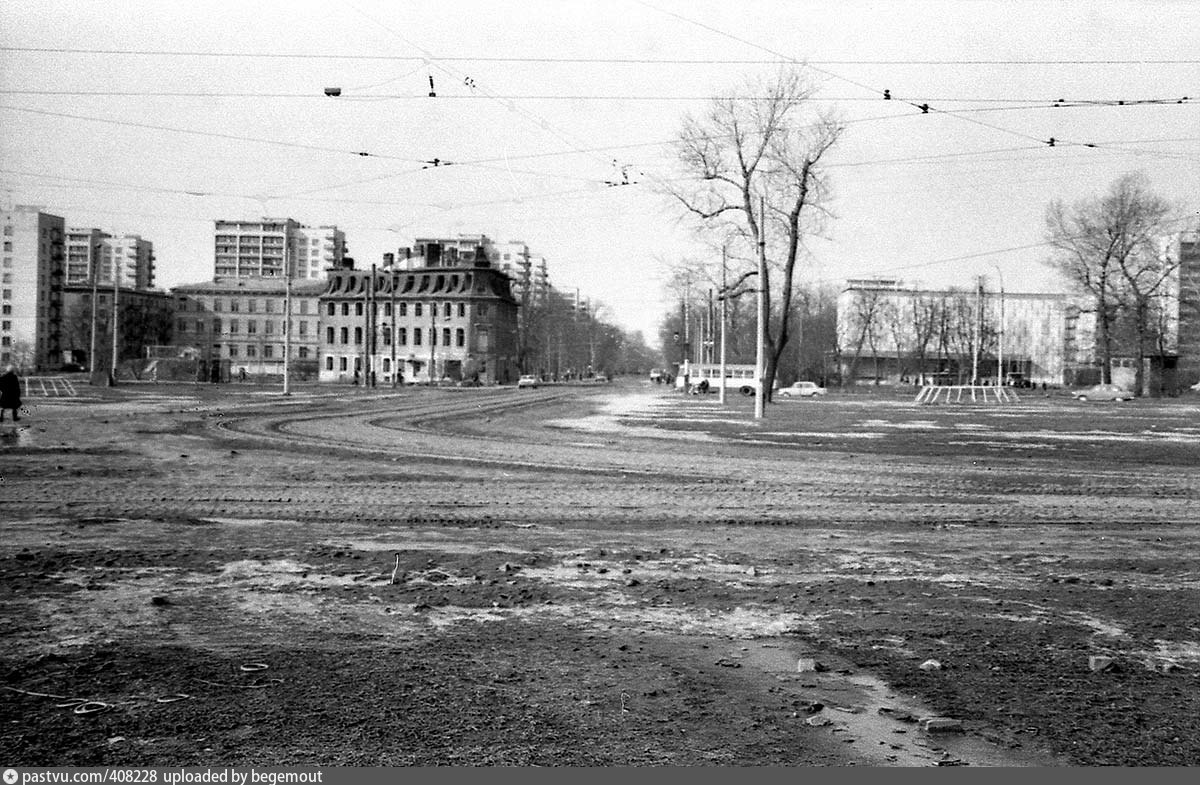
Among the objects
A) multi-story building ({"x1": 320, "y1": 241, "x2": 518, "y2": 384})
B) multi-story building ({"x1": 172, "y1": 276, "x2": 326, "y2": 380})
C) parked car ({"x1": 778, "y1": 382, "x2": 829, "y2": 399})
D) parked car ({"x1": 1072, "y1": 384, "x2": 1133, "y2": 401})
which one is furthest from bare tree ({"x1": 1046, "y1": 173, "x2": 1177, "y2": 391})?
multi-story building ({"x1": 172, "y1": 276, "x2": 326, "y2": 380})

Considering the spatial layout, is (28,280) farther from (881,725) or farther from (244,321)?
(244,321)

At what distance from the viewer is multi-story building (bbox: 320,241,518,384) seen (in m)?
105

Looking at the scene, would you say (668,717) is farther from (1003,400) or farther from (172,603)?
(1003,400)

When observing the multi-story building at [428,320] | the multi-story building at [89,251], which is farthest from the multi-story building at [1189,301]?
the multi-story building at [89,251]

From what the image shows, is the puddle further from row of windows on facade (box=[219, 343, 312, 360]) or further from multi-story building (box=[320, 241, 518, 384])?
row of windows on facade (box=[219, 343, 312, 360])

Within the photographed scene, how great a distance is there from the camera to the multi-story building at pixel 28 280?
37412 mm

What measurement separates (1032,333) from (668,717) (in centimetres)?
15711

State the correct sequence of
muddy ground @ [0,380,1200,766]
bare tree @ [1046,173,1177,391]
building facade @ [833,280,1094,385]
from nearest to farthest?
muddy ground @ [0,380,1200,766]
bare tree @ [1046,173,1177,391]
building facade @ [833,280,1094,385]

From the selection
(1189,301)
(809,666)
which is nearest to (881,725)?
Answer: (809,666)

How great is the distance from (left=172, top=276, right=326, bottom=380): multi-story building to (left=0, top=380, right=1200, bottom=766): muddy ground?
366 ft

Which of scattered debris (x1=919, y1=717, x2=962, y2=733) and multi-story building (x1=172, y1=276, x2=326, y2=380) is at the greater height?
multi-story building (x1=172, y1=276, x2=326, y2=380)

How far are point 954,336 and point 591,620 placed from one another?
113m

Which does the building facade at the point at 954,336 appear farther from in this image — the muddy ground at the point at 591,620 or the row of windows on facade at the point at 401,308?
the muddy ground at the point at 591,620

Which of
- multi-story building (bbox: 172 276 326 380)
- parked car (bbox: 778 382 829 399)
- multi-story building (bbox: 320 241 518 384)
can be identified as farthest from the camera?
multi-story building (bbox: 172 276 326 380)
